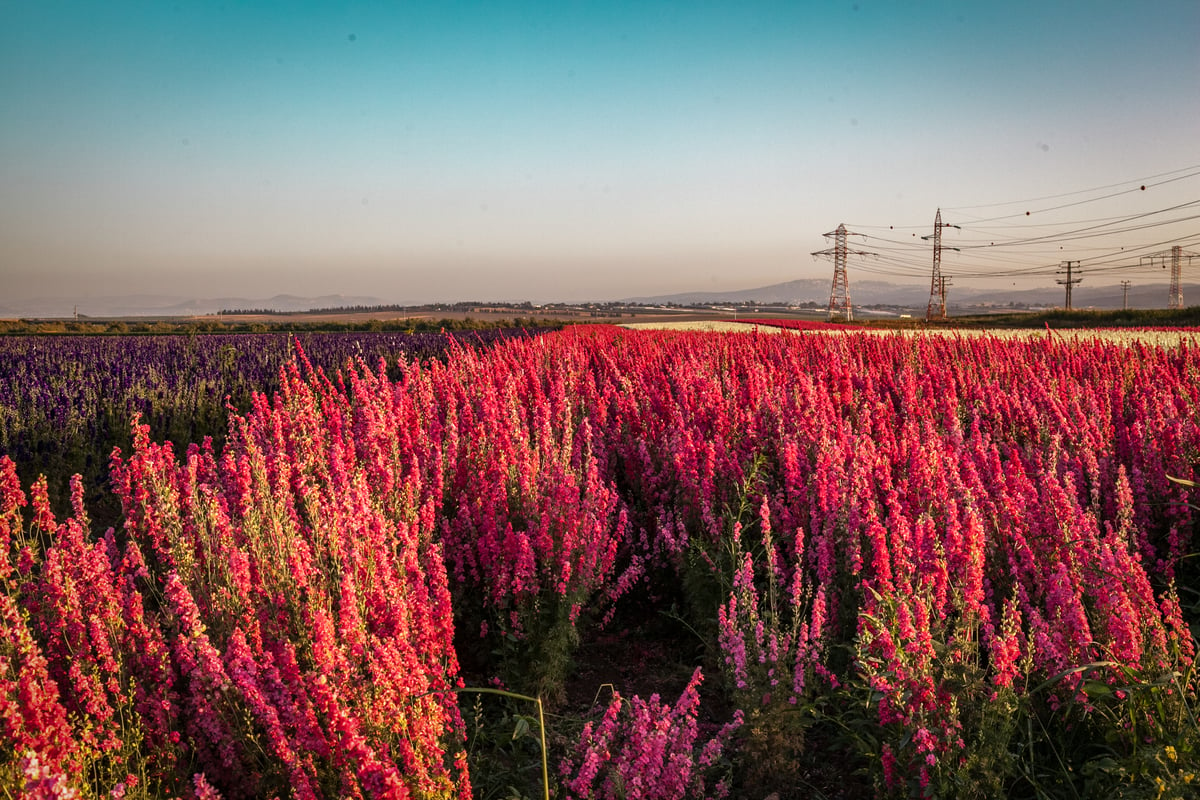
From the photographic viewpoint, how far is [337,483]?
371 centimetres

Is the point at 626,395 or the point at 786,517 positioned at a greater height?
the point at 626,395

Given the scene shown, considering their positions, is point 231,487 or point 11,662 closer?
point 11,662

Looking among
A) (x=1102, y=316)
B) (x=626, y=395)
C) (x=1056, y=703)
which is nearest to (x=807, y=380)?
(x=626, y=395)

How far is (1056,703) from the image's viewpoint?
2623 mm

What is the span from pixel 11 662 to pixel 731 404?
4880 mm

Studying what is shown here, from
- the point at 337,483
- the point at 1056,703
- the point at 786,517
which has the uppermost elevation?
the point at 337,483

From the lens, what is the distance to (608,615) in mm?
4016

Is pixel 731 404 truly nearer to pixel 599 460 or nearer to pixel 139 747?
pixel 599 460

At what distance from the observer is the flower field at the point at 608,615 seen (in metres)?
2.21

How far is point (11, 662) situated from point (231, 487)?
167 cm

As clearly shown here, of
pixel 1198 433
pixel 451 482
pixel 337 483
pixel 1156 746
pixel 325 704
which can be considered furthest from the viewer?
pixel 1198 433

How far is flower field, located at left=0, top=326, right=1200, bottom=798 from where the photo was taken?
221 centimetres

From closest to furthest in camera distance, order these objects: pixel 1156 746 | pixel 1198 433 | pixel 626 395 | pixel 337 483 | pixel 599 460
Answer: pixel 1156 746, pixel 337 483, pixel 1198 433, pixel 599 460, pixel 626 395

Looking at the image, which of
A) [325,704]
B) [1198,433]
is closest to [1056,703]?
[325,704]
